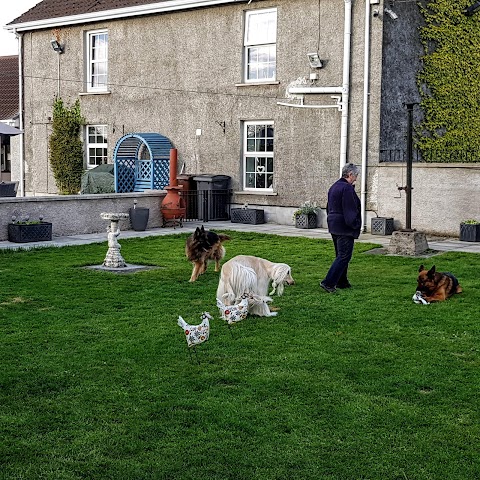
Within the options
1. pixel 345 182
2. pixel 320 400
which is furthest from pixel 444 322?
pixel 320 400

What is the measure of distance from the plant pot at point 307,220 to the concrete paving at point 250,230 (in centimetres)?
17

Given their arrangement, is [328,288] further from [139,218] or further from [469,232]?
[139,218]

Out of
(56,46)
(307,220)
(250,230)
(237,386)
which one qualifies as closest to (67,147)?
(56,46)

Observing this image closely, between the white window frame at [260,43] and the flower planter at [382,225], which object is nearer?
the flower planter at [382,225]

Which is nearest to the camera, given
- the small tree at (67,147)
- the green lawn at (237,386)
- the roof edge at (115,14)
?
the green lawn at (237,386)

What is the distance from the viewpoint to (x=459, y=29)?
20.0m

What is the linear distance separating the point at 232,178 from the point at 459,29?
23.1 ft

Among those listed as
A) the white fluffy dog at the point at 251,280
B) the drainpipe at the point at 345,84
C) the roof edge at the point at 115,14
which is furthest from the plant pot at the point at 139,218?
the white fluffy dog at the point at 251,280

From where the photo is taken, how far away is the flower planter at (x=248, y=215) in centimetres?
2003

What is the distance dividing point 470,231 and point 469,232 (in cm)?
3

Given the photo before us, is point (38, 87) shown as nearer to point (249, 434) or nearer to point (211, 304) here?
point (211, 304)

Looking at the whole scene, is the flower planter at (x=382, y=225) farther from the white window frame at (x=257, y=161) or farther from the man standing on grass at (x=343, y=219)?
the man standing on grass at (x=343, y=219)

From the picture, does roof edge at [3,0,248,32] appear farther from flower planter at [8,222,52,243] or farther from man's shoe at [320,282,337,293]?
man's shoe at [320,282,337,293]

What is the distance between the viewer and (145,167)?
847 inches
